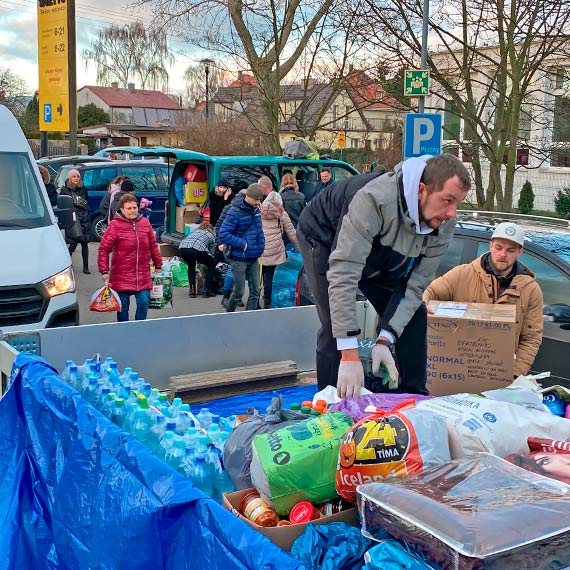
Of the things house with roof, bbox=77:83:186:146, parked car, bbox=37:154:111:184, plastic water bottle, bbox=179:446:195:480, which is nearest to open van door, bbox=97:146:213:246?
parked car, bbox=37:154:111:184

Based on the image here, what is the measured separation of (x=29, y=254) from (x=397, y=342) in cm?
393

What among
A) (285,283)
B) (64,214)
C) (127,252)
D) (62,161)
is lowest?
(285,283)

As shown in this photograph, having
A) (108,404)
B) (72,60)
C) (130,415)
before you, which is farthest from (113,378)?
(72,60)

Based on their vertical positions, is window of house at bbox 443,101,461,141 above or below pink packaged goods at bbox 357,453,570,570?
above

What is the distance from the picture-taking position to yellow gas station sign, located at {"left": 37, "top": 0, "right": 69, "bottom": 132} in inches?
719

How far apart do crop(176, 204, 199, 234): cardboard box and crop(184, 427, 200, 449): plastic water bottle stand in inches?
400

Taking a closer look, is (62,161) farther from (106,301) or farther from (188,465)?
(188,465)

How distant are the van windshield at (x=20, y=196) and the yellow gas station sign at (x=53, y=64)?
11.4 m

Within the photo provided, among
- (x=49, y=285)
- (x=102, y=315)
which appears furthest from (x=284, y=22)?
(x=49, y=285)

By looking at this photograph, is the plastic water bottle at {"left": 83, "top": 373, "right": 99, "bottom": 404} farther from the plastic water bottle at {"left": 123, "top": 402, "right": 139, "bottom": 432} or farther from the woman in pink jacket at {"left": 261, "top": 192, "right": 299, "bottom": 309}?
the woman in pink jacket at {"left": 261, "top": 192, "right": 299, "bottom": 309}

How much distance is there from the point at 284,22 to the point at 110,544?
55.5 feet

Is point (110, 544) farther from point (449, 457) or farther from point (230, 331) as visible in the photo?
point (230, 331)

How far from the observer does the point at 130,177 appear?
17938 mm

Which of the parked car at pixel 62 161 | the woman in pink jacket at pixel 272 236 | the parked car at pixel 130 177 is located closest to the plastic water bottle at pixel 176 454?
the woman in pink jacket at pixel 272 236
